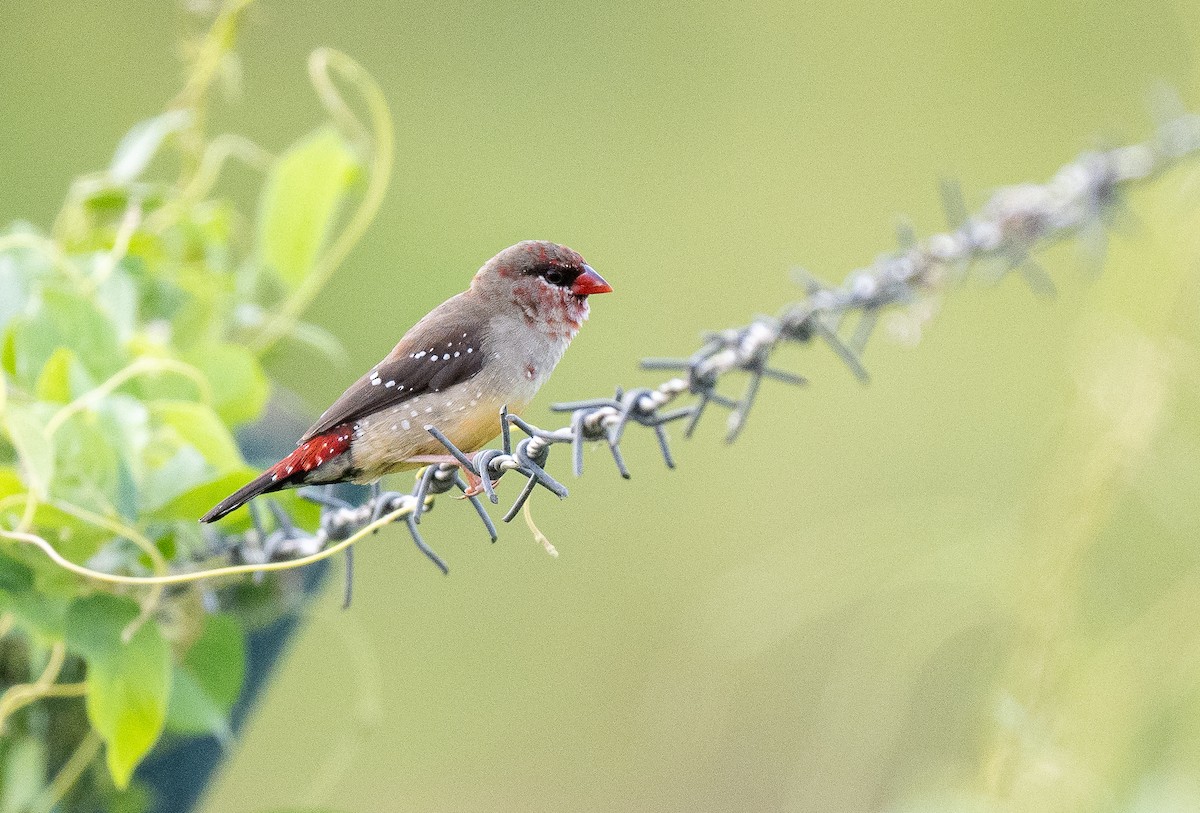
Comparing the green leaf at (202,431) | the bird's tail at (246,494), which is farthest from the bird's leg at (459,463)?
the green leaf at (202,431)

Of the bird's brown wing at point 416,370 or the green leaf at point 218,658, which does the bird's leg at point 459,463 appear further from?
the green leaf at point 218,658

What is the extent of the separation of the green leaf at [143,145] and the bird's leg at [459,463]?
4.04 ft

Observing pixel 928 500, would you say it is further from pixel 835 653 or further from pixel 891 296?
pixel 891 296

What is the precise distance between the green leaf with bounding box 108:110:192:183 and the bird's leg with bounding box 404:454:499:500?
4.04ft

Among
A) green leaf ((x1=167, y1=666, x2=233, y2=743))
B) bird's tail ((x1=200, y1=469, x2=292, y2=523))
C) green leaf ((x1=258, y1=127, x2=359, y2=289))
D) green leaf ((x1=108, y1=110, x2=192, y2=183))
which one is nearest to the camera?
bird's tail ((x1=200, y1=469, x2=292, y2=523))

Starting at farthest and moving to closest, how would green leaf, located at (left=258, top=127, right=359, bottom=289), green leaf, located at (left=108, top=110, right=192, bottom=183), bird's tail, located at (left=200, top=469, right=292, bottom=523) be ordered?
green leaf, located at (left=108, top=110, right=192, bottom=183) < green leaf, located at (left=258, top=127, right=359, bottom=289) < bird's tail, located at (left=200, top=469, right=292, bottom=523)

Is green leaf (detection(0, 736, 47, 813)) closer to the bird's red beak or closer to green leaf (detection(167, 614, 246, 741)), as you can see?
green leaf (detection(167, 614, 246, 741))

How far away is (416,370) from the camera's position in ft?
5.18

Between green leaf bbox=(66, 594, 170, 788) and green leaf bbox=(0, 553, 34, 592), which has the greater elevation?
green leaf bbox=(0, 553, 34, 592)

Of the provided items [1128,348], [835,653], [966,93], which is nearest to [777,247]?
[966,93]

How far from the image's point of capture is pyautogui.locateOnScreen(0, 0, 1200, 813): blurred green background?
5363 mm

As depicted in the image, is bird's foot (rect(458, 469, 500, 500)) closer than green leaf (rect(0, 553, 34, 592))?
Yes

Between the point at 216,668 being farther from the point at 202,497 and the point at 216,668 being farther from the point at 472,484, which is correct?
the point at 472,484

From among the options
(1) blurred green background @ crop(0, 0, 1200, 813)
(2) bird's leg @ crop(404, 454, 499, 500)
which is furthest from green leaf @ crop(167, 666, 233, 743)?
(1) blurred green background @ crop(0, 0, 1200, 813)
